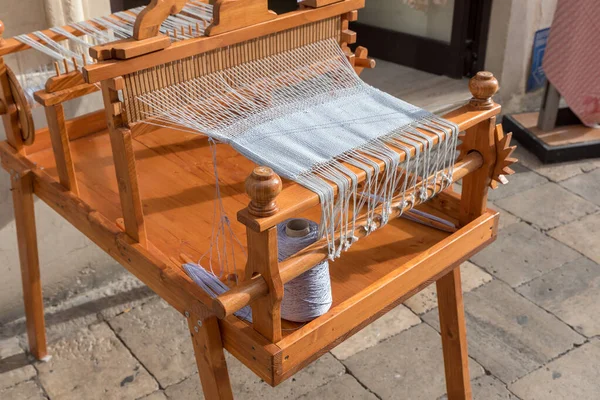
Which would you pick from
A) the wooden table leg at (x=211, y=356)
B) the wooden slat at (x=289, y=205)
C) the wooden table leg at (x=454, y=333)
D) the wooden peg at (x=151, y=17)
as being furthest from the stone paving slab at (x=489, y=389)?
the wooden peg at (x=151, y=17)

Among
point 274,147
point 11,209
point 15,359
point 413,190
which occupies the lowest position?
point 15,359

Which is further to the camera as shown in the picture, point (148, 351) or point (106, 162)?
point (148, 351)

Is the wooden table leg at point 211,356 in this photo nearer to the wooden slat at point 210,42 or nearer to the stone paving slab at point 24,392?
the wooden slat at point 210,42

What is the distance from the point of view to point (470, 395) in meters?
1.97

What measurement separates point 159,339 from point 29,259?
1.71 ft

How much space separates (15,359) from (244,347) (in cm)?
128

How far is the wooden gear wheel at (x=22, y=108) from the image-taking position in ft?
5.59

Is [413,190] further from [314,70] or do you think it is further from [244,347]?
[244,347]

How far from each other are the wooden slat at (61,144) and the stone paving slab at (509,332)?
1.31 metres

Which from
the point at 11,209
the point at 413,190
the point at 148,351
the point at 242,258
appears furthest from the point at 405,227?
the point at 11,209

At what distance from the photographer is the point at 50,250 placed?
2.42 m

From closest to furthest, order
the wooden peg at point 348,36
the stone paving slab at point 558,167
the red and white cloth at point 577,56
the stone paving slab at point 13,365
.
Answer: the wooden peg at point 348,36 < the stone paving slab at point 13,365 < the red and white cloth at point 577,56 < the stone paving slab at point 558,167

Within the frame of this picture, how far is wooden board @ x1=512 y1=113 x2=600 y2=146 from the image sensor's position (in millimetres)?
3340

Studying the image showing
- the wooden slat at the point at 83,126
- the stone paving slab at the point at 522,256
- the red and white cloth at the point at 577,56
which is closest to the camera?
the wooden slat at the point at 83,126
